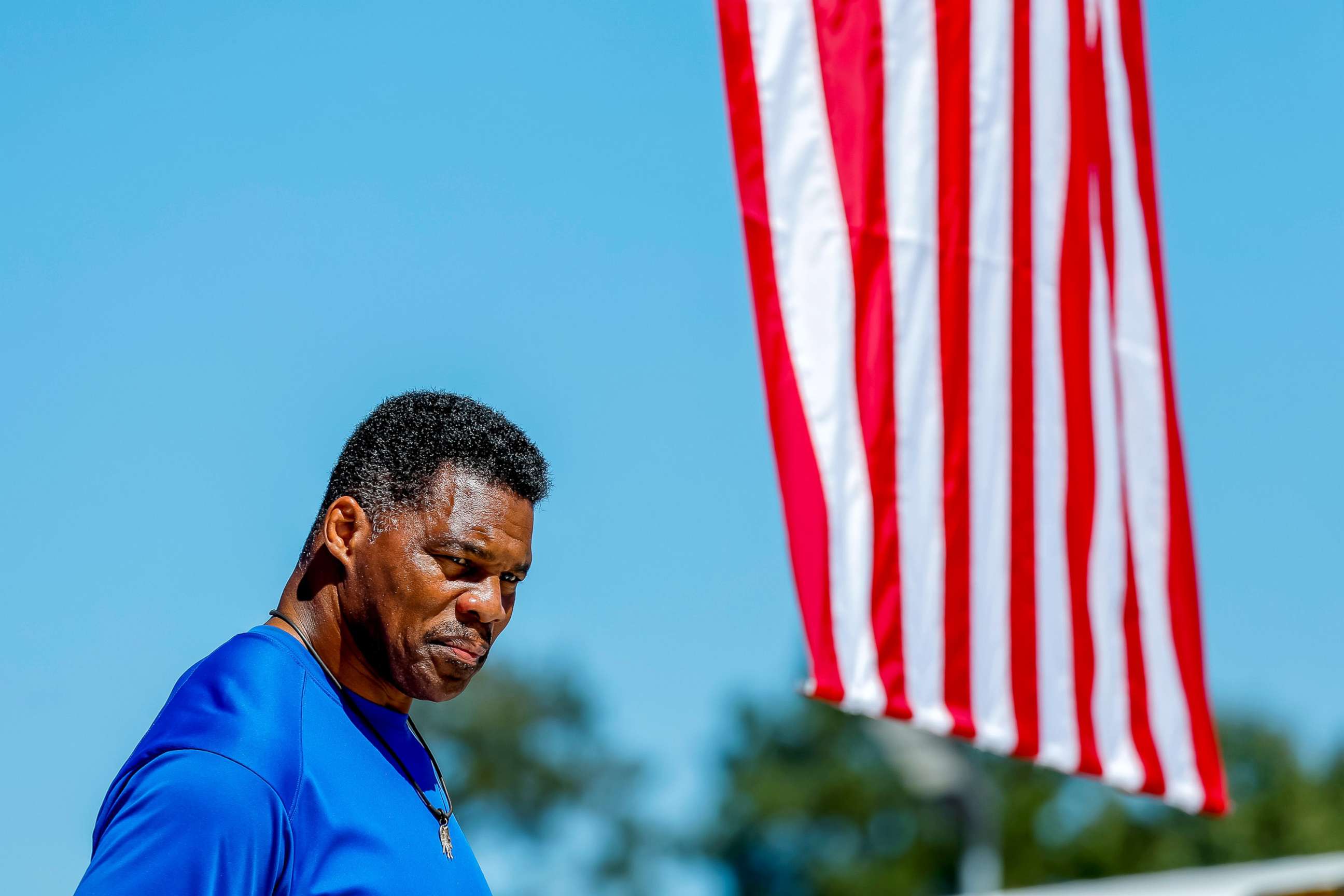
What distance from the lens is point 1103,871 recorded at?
155 ft

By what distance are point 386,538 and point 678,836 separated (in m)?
52.8

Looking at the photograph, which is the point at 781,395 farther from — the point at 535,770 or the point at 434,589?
the point at 535,770

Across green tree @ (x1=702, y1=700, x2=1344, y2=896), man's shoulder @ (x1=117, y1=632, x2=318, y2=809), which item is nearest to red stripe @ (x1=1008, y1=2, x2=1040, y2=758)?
man's shoulder @ (x1=117, y1=632, x2=318, y2=809)

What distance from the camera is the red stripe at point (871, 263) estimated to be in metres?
3.97

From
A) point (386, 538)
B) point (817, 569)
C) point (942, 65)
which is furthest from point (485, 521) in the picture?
point (942, 65)

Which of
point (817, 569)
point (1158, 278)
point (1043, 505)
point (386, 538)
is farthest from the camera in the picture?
point (1158, 278)

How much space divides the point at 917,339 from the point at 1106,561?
1.03 m

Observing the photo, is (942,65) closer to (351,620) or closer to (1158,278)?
(1158,278)

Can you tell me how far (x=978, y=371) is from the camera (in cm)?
437

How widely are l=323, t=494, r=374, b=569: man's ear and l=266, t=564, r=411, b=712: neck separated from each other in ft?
0.17

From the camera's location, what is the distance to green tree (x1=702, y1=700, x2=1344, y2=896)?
47.3m

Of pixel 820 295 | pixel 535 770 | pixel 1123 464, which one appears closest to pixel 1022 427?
pixel 1123 464

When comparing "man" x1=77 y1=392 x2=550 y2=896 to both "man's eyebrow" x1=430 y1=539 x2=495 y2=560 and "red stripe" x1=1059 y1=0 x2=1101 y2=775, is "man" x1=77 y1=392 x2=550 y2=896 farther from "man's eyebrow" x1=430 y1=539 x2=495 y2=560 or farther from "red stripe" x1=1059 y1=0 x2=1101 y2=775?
"red stripe" x1=1059 y1=0 x2=1101 y2=775

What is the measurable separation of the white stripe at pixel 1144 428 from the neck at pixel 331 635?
272 centimetres
